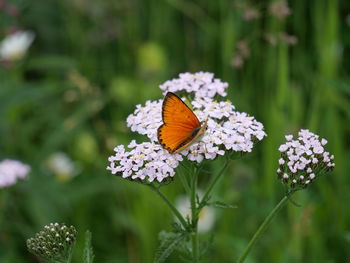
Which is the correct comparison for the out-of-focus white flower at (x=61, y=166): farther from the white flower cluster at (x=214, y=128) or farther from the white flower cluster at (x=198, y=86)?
the white flower cluster at (x=214, y=128)

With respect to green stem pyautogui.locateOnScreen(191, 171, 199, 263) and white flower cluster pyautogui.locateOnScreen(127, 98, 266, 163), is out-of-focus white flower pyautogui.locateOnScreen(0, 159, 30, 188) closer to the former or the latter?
white flower cluster pyautogui.locateOnScreen(127, 98, 266, 163)

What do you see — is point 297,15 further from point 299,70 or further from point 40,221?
point 40,221

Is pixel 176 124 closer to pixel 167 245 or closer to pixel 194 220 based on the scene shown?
pixel 194 220

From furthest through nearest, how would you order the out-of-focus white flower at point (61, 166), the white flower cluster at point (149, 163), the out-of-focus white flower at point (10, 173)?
the out-of-focus white flower at point (61, 166) → the out-of-focus white flower at point (10, 173) → the white flower cluster at point (149, 163)

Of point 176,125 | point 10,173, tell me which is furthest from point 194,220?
point 10,173

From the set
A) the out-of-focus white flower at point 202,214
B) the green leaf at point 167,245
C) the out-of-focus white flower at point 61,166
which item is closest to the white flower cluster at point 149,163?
the green leaf at point 167,245
